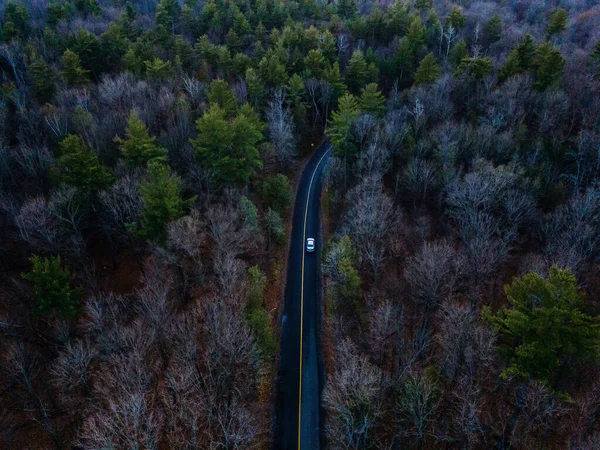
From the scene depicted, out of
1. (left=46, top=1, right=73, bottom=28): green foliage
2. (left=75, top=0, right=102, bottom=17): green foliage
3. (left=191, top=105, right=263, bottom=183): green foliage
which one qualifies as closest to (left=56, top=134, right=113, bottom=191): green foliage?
(left=191, top=105, right=263, bottom=183): green foliage

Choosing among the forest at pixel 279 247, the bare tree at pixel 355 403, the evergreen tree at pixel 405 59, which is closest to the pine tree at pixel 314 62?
the forest at pixel 279 247

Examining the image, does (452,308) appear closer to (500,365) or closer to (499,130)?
(500,365)

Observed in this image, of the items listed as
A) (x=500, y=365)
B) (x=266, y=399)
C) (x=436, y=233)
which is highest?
(x=500, y=365)

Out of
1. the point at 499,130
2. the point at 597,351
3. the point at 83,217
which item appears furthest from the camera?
the point at 499,130

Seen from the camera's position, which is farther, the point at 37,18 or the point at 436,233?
the point at 37,18

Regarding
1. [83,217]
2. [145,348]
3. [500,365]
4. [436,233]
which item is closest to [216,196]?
[83,217]

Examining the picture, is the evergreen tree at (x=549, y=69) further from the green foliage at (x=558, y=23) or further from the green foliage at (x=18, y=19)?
the green foliage at (x=18, y=19)
